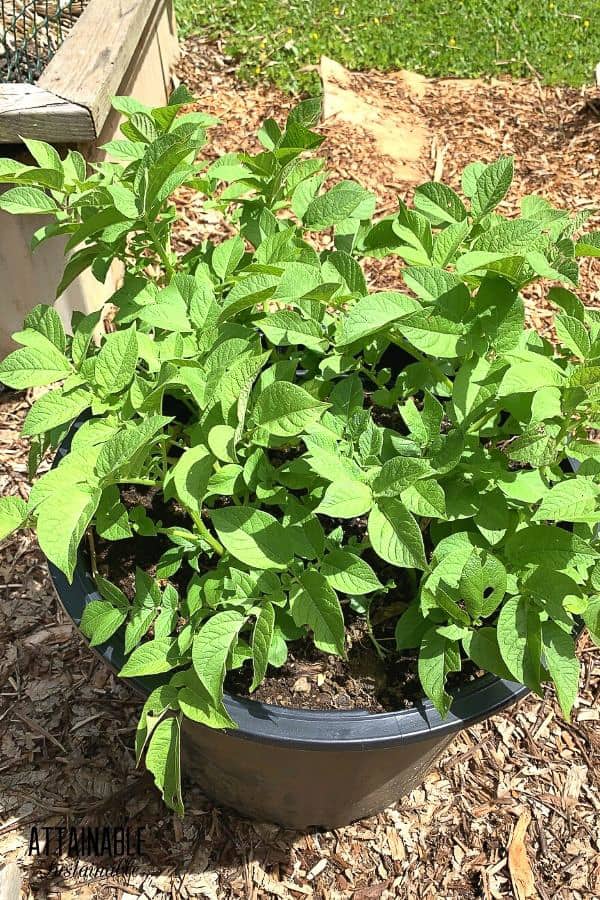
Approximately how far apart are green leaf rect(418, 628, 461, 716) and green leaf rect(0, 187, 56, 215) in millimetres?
871

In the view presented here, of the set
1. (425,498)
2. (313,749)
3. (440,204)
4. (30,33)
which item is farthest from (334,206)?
(30,33)

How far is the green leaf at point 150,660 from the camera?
1.12 meters

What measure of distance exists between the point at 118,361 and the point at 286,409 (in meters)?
0.26

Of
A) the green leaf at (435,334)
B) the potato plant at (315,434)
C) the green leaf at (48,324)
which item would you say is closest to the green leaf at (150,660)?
the potato plant at (315,434)

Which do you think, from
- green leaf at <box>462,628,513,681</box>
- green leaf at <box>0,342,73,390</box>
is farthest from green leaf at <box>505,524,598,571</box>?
green leaf at <box>0,342,73,390</box>

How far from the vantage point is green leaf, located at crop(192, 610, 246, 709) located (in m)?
0.99

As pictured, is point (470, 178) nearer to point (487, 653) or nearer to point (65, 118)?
point (487, 653)

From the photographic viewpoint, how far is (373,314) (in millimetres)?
996

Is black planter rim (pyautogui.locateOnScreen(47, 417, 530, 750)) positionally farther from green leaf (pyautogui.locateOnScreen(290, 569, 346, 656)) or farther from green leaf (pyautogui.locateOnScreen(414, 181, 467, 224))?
green leaf (pyautogui.locateOnScreen(414, 181, 467, 224))

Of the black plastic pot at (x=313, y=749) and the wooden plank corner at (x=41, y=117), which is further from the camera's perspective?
the wooden plank corner at (x=41, y=117)

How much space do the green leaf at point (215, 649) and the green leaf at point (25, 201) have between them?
684mm

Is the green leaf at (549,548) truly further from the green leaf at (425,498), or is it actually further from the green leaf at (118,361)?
the green leaf at (118,361)

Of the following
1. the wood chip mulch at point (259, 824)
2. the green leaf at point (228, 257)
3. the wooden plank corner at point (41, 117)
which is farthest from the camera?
the wooden plank corner at point (41, 117)

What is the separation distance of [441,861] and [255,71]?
348 cm
